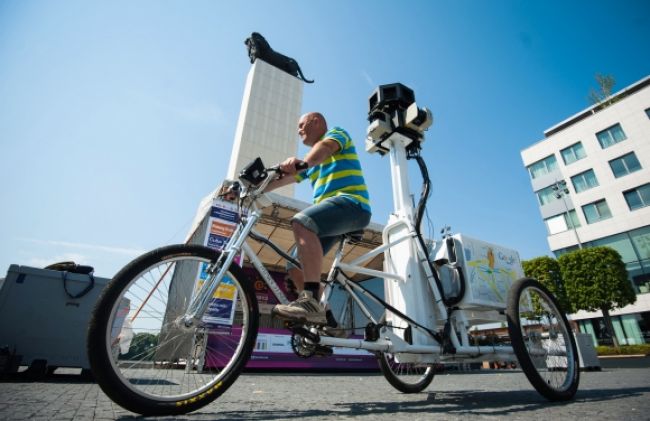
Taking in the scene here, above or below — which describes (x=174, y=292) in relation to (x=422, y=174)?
below

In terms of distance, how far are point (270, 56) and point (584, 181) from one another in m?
34.0

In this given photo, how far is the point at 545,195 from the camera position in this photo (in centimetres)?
3134

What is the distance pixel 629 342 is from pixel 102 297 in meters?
32.4

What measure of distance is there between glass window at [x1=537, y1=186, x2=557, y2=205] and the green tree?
422 inches

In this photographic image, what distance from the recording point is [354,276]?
261cm

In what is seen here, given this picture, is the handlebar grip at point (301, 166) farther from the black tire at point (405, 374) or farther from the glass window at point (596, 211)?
the glass window at point (596, 211)

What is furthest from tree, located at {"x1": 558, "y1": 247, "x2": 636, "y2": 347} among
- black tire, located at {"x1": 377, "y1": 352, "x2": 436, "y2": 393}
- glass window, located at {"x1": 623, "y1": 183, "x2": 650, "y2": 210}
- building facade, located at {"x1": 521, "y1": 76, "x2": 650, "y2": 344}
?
black tire, located at {"x1": 377, "y1": 352, "x2": 436, "y2": 393}

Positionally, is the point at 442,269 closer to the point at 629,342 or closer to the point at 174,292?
the point at 174,292

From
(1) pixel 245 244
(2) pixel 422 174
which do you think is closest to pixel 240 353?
(1) pixel 245 244

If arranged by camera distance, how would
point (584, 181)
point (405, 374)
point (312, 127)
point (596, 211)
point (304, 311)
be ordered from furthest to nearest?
1. point (584, 181)
2. point (596, 211)
3. point (405, 374)
4. point (312, 127)
5. point (304, 311)

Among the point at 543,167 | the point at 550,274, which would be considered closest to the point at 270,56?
the point at 543,167

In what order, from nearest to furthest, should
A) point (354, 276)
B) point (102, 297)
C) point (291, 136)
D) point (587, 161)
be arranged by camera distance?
point (102, 297)
point (354, 276)
point (291, 136)
point (587, 161)

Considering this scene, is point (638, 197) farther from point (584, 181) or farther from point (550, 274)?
point (550, 274)

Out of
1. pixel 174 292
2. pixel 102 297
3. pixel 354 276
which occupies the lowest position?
pixel 102 297
